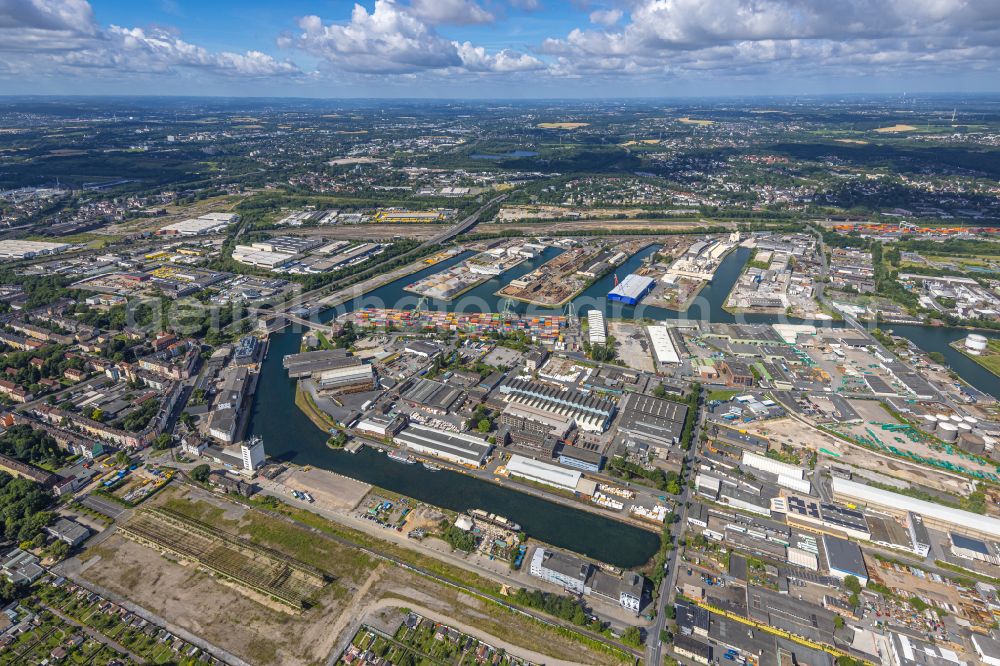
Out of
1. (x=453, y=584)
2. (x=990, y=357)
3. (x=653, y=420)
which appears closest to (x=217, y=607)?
(x=453, y=584)

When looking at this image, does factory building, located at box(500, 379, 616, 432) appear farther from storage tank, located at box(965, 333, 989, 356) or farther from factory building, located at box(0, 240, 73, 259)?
factory building, located at box(0, 240, 73, 259)

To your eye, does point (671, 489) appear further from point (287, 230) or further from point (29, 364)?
point (287, 230)

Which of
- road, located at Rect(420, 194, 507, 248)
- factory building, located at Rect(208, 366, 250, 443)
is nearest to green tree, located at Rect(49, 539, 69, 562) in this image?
factory building, located at Rect(208, 366, 250, 443)

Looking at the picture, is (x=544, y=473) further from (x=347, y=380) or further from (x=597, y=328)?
(x=597, y=328)

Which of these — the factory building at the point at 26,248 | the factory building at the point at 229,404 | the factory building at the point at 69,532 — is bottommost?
the factory building at the point at 69,532

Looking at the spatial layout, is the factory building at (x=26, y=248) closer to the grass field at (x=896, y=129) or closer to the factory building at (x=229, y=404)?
the factory building at (x=229, y=404)

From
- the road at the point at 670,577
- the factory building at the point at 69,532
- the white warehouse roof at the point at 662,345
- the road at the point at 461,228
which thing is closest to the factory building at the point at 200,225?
the road at the point at 461,228
